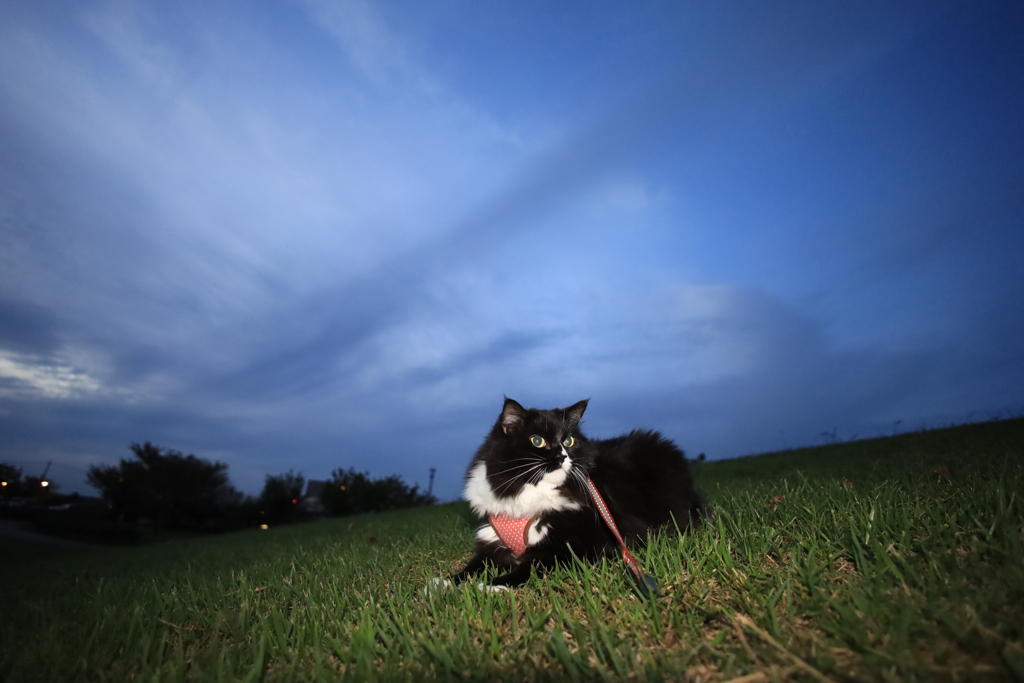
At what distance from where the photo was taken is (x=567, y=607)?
7.50 ft

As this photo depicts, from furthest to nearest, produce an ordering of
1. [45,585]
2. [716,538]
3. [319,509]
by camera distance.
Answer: [319,509] < [45,585] < [716,538]

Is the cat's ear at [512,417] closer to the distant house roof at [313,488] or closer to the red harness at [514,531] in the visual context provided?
the red harness at [514,531]

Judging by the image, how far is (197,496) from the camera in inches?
1134

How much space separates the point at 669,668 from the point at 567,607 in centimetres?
86

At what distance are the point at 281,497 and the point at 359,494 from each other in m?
6.20

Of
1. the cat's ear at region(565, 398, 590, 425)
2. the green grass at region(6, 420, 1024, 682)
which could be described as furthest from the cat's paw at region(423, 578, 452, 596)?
the cat's ear at region(565, 398, 590, 425)

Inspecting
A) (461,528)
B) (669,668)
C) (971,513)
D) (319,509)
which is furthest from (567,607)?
(319,509)

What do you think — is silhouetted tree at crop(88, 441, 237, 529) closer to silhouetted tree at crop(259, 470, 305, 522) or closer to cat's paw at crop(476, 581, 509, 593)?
silhouetted tree at crop(259, 470, 305, 522)

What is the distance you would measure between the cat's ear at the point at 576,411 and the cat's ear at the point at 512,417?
0.42 m

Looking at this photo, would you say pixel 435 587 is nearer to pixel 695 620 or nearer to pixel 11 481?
pixel 695 620

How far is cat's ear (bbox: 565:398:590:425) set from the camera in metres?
3.68

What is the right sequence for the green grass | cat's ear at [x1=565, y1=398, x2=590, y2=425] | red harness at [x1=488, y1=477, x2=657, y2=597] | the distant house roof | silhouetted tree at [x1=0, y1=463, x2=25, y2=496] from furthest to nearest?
the distant house roof
silhouetted tree at [x1=0, y1=463, x2=25, y2=496]
cat's ear at [x1=565, y1=398, x2=590, y2=425]
red harness at [x1=488, y1=477, x2=657, y2=597]
the green grass

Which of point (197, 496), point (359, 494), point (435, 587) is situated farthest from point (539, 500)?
point (197, 496)

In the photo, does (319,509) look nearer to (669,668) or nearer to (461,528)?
(461,528)
